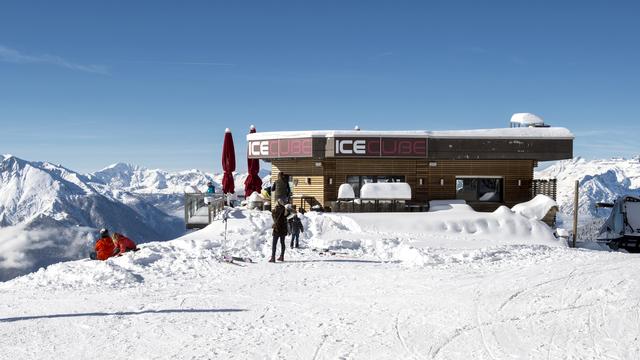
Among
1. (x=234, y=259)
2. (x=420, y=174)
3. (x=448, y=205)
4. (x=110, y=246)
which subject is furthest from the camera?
(x=420, y=174)

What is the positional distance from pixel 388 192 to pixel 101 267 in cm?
Answer: 1438

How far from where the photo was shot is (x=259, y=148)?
2770cm

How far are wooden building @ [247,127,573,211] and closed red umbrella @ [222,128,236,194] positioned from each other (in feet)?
4.81

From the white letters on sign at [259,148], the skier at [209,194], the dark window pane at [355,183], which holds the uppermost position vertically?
the white letters on sign at [259,148]

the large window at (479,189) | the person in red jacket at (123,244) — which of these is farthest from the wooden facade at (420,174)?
the person in red jacket at (123,244)

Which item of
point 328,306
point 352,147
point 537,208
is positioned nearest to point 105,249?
point 328,306

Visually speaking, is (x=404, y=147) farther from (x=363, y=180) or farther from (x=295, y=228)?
(x=295, y=228)

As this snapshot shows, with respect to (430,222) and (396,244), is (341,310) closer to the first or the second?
(396,244)

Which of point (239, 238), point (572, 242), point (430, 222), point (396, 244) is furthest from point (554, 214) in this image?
point (239, 238)

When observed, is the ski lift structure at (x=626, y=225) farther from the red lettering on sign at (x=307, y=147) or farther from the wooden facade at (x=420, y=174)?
the red lettering on sign at (x=307, y=147)

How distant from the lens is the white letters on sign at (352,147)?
25.8 m

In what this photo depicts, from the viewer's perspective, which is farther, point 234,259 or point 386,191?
point 386,191

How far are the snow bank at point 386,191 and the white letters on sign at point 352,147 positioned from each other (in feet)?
6.59

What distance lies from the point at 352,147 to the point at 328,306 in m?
16.5
